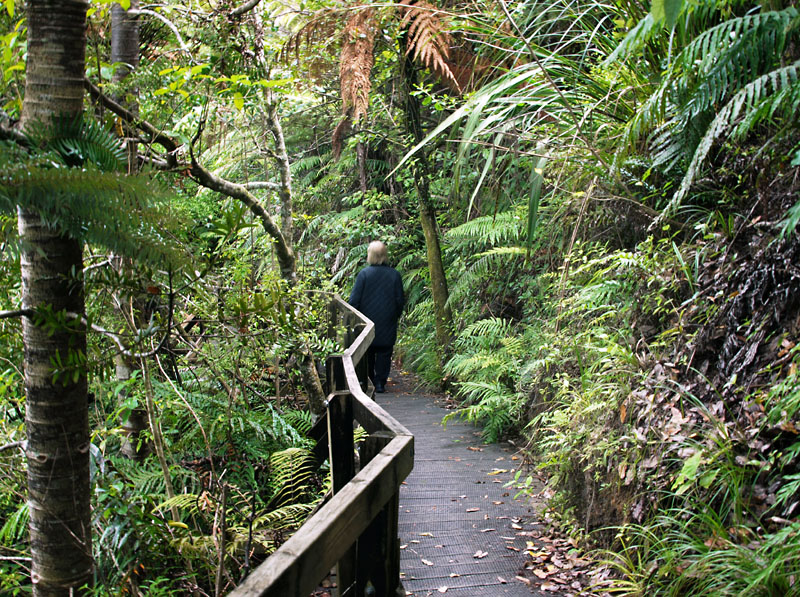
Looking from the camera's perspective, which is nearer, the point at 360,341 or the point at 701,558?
the point at 701,558

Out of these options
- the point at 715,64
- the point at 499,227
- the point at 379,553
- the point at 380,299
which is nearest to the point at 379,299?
the point at 380,299

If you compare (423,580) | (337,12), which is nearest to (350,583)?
(423,580)

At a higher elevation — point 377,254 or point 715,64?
point 715,64

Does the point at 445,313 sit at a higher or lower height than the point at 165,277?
lower

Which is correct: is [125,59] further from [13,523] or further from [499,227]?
[499,227]

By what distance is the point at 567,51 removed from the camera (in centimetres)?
704

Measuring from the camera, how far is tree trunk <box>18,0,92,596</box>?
1.56m

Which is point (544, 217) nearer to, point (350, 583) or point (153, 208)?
point (350, 583)

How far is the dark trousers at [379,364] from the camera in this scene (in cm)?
874

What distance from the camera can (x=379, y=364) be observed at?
29.2 feet

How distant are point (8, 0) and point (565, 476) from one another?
13.4ft

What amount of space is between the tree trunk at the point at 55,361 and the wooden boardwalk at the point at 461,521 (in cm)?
238

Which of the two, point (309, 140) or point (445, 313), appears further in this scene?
point (309, 140)

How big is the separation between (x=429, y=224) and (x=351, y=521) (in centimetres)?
740
